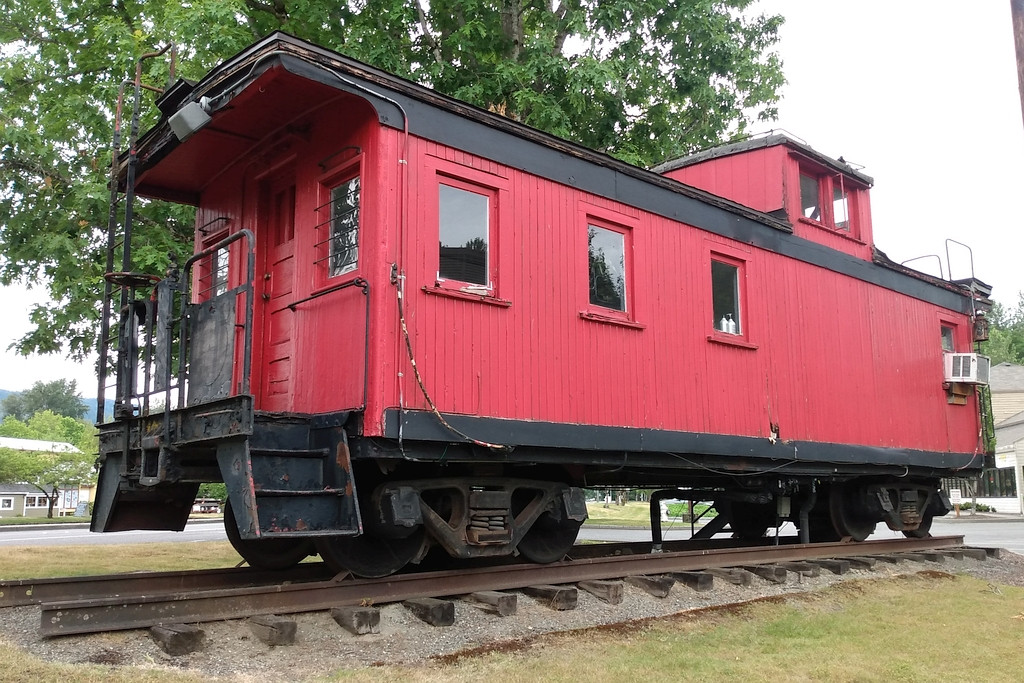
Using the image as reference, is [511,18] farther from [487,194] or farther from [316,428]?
[316,428]

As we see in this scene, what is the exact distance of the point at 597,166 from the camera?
770 centimetres

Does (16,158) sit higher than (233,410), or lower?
higher

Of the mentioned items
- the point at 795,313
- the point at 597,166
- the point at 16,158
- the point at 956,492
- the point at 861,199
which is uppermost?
the point at 16,158

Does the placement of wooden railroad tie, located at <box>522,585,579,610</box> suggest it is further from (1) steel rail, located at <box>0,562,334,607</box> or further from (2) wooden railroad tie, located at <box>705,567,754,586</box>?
(2) wooden railroad tie, located at <box>705,567,754,586</box>

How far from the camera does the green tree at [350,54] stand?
11414 millimetres

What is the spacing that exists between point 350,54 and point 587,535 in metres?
12.7

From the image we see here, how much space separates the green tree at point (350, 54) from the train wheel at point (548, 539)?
19.0 feet


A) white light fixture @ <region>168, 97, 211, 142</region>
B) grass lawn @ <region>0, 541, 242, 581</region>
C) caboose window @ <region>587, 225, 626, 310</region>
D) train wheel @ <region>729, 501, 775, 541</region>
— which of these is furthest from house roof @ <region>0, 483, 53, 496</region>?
caboose window @ <region>587, 225, 626, 310</region>

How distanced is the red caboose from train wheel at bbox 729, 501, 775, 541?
2.25 metres

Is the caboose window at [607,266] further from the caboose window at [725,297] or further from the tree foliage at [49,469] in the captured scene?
the tree foliage at [49,469]

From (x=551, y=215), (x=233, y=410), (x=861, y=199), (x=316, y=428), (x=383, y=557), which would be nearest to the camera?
(x=233, y=410)

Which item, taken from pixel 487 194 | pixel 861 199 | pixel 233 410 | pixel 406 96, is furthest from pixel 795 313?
pixel 233 410

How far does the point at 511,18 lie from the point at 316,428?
10.8 m

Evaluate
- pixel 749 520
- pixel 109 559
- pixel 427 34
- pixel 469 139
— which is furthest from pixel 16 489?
pixel 469 139
